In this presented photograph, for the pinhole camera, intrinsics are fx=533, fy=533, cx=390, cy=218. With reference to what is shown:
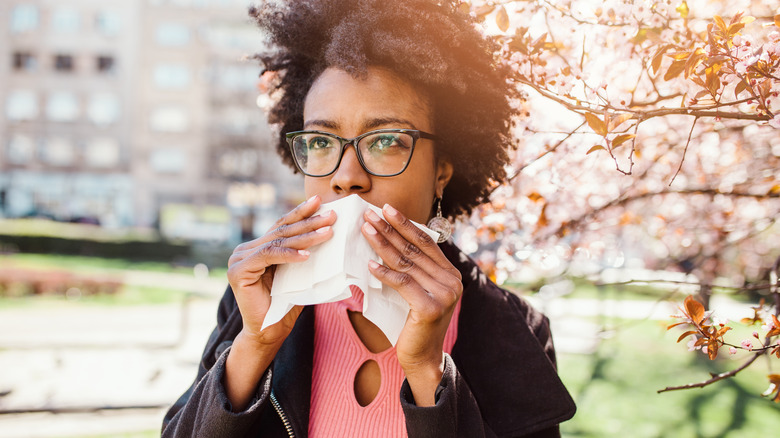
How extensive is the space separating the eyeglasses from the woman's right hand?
22 centimetres

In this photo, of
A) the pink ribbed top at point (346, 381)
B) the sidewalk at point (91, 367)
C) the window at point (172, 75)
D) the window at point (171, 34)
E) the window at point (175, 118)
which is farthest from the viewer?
the window at point (171, 34)

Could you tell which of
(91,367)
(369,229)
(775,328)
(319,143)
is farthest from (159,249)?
(775,328)

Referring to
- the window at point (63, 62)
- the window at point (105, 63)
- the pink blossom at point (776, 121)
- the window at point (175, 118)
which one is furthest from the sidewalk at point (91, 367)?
the window at point (63, 62)

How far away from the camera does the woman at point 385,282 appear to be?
1452mm

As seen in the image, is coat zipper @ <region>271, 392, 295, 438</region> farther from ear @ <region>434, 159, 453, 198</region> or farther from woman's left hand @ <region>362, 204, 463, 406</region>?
ear @ <region>434, 159, 453, 198</region>

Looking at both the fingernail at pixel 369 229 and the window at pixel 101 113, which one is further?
the window at pixel 101 113

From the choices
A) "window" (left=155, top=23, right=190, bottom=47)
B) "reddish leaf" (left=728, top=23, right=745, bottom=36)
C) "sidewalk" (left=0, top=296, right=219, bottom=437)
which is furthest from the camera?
"window" (left=155, top=23, right=190, bottom=47)

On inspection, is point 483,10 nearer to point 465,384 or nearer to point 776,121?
Answer: point 776,121

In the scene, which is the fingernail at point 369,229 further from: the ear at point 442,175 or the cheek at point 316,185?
the ear at point 442,175

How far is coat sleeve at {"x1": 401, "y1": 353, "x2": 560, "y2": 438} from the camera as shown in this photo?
1432 mm

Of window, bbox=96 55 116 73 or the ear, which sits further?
window, bbox=96 55 116 73

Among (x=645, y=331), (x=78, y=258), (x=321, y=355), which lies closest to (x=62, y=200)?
(x=78, y=258)

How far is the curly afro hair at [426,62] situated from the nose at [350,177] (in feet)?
0.90

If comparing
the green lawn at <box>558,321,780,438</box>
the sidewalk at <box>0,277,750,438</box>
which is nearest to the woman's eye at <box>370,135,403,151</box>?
the sidewalk at <box>0,277,750,438</box>
